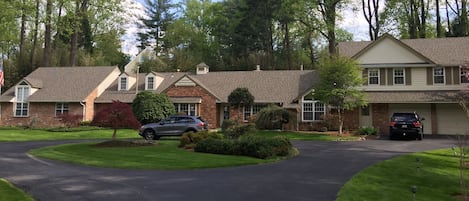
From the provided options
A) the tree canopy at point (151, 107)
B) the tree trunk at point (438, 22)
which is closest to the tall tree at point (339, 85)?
the tree canopy at point (151, 107)

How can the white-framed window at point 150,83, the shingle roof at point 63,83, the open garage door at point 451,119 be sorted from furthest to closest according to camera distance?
the white-framed window at point 150,83
the shingle roof at point 63,83
the open garage door at point 451,119

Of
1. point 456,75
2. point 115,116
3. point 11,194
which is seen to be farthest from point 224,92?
point 11,194

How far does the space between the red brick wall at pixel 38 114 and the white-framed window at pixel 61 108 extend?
273 mm

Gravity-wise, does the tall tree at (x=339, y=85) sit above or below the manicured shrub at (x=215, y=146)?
above

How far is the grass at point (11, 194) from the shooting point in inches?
332

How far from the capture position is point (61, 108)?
3666 cm

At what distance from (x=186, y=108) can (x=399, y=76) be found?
698 inches

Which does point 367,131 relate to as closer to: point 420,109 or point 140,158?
point 420,109

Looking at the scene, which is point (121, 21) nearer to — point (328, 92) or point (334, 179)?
point (328, 92)

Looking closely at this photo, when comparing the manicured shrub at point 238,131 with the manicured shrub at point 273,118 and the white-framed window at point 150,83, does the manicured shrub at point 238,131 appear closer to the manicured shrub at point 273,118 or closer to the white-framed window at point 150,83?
the manicured shrub at point 273,118

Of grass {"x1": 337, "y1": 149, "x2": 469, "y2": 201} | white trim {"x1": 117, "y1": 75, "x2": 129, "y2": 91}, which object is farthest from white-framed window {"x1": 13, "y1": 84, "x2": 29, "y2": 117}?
grass {"x1": 337, "y1": 149, "x2": 469, "y2": 201}

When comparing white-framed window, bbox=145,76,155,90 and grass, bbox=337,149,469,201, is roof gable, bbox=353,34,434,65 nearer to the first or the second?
grass, bbox=337,149,469,201

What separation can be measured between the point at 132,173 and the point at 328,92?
59.1 feet

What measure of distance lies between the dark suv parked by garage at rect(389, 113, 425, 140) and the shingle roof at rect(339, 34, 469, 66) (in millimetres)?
7953
